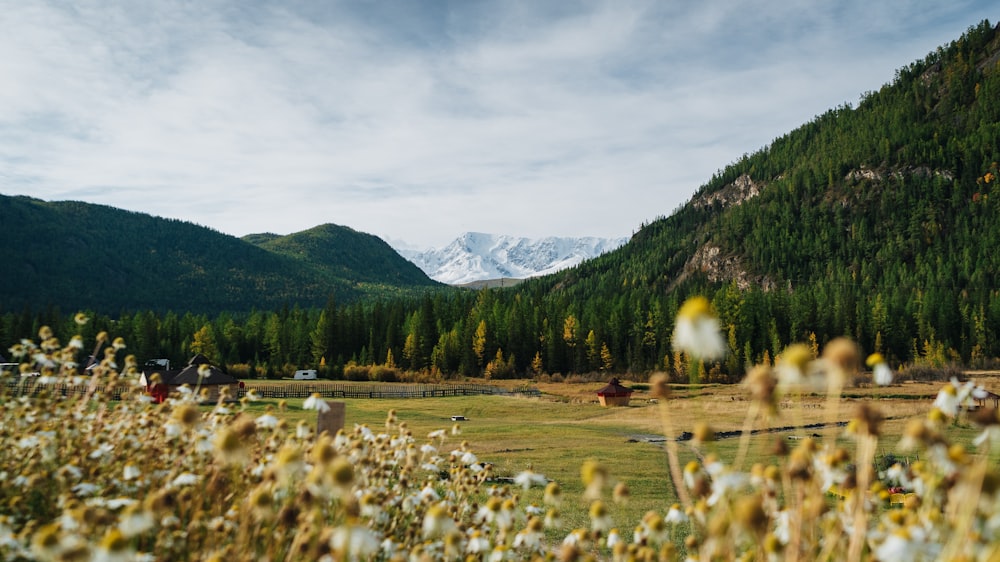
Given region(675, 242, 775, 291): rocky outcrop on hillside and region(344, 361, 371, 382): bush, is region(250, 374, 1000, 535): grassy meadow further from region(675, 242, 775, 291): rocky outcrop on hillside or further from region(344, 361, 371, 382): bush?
region(675, 242, 775, 291): rocky outcrop on hillside

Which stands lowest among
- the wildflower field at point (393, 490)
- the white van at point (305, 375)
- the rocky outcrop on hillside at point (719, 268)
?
the white van at point (305, 375)

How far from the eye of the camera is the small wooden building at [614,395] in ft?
189

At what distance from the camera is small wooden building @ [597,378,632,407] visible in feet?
189

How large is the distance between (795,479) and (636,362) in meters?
92.0

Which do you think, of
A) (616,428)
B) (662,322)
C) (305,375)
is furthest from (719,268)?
(616,428)

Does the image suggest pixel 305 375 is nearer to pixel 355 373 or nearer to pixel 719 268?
pixel 355 373

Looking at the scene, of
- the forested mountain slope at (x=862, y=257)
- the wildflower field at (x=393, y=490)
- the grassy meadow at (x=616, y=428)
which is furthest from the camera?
the forested mountain slope at (x=862, y=257)

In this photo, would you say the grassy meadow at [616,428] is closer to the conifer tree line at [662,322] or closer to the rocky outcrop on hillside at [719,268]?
the conifer tree line at [662,322]

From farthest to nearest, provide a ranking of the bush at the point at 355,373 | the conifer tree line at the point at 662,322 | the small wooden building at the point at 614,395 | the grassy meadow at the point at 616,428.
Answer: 1. the conifer tree line at the point at 662,322
2. the bush at the point at 355,373
3. the small wooden building at the point at 614,395
4. the grassy meadow at the point at 616,428

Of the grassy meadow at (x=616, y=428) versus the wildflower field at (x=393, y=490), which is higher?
the wildflower field at (x=393, y=490)

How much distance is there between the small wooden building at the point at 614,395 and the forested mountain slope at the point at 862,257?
31.8m

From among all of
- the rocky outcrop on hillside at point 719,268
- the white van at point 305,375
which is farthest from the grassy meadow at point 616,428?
→ the rocky outcrop on hillside at point 719,268

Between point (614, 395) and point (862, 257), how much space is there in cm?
12492

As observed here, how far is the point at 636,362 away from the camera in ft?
303
